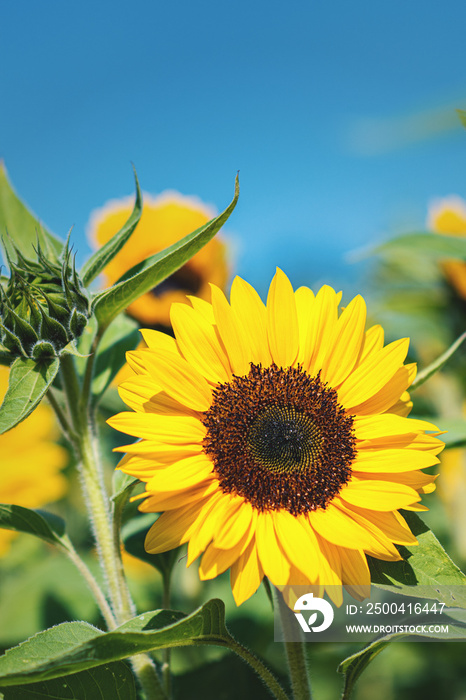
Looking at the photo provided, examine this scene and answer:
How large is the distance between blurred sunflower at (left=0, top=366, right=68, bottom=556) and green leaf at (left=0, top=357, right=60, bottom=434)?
150cm

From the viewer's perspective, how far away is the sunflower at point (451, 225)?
2.63 meters

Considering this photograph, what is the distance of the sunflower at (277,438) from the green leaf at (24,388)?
0.12 m

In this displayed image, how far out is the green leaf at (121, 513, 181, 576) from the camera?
4.56ft

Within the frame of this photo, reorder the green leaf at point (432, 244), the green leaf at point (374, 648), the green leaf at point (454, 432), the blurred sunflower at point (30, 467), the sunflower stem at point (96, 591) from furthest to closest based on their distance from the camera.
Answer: the blurred sunflower at point (30, 467)
the green leaf at point (432, 244)
the green leaf at point (454, 432)
the sunflower stem at point (96, 591)
the green leaf at point (374, 648)

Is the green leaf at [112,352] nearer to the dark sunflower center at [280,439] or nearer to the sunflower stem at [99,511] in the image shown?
the sunflower stem at [99,511]

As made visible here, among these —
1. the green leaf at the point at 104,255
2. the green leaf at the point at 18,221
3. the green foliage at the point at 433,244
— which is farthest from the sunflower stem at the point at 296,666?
the green foliage at the point at 433,244

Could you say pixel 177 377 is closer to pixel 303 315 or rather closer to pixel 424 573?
pixel 303 315

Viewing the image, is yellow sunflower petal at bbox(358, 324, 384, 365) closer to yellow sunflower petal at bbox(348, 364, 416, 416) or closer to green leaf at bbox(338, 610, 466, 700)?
yellow sunflower petal at bbox(348, 364, 416, 416)

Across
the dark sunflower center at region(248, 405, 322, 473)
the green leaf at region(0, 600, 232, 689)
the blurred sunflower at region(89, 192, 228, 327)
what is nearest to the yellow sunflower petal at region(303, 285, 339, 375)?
the dark sunflower center at region(248, 405, 322, 473)

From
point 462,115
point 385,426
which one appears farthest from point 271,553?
point 462,115

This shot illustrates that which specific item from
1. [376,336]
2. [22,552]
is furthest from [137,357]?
[22,552]

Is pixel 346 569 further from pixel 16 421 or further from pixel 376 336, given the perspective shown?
pixel 16 421

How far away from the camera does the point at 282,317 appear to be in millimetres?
1096

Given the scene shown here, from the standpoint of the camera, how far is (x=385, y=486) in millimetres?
1020
